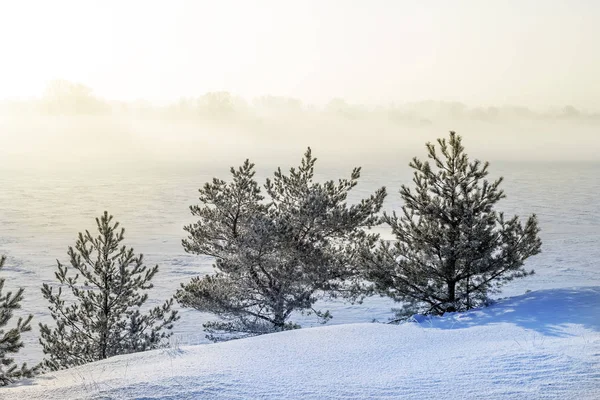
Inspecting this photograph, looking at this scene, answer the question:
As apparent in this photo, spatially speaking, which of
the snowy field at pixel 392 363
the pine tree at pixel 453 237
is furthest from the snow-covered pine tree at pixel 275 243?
the snowy field at pixel 392 363

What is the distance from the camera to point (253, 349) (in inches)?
334

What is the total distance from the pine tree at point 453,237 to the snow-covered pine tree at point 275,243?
2015mm

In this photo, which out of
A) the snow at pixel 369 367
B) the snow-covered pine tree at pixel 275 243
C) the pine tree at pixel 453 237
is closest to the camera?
the snow at pixel 369 367

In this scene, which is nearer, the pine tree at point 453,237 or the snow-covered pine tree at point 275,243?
the pine tree at point 453,237

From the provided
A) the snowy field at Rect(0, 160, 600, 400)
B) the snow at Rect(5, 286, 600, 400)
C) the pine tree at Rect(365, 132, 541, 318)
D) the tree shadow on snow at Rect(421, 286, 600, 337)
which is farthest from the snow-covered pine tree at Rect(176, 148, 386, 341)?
the snow at Rect(5, 286, 600, 400)

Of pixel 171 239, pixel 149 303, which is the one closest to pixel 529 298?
pixel 149 303

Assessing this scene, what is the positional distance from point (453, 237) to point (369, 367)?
6378 mm

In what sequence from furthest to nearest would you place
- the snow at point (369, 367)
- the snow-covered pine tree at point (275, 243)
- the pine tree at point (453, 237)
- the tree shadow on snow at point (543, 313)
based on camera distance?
the snow-covered pine tree at point (275, 243) < the pine tree at point (453, 237) < the tree shadow on snow at point (543, 313) < the snow at point (369, 367)

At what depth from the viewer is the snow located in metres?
6.45

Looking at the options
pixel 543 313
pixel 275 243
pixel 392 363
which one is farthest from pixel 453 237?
pixel 392 363

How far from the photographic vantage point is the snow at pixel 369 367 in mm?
6449

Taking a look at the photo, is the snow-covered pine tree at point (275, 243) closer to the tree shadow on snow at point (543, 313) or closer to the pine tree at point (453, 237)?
the pine tree at point (453, 237)

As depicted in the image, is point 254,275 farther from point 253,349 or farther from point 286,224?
point 253,349

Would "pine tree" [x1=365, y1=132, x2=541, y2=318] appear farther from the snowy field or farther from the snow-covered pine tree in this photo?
the snow-covered pine tree
